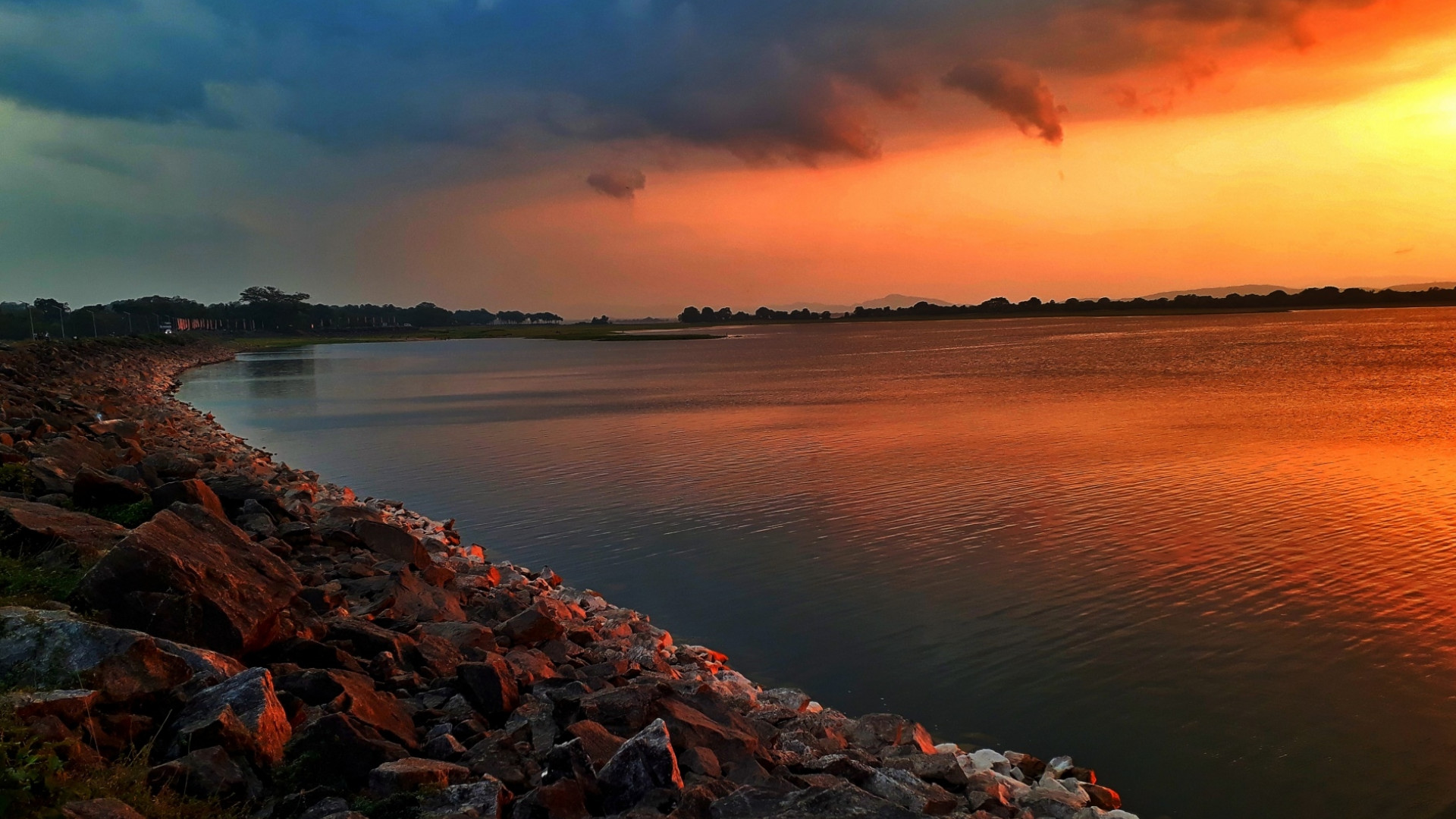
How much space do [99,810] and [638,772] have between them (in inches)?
132

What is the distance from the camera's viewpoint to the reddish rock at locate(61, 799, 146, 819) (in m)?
4.79

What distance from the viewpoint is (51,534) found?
30.1 ft

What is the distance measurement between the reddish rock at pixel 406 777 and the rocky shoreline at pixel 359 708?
1cm

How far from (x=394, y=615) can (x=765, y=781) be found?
5.77 m

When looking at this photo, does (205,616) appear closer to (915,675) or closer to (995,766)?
(995,766)

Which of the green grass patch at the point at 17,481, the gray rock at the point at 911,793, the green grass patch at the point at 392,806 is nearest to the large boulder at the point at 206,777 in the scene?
the green grass patch at the point at 392,806

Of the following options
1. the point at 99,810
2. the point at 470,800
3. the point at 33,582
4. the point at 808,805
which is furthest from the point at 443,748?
the point at 33,582

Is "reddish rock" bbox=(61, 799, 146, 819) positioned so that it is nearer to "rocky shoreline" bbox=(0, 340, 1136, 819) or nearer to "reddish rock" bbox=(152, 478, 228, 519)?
"rocky shoreline" bbox=(0, 340, 1136, 819)

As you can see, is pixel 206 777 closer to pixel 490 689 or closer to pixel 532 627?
pixel 490 689

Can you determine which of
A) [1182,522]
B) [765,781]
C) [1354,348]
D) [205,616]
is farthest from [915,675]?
[1354,348]

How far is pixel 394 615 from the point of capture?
10.8 metres

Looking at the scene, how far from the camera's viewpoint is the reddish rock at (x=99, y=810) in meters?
4.79

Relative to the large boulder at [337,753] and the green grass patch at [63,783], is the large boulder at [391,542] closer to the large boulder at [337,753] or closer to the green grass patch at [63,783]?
the large boulder at [337,753]

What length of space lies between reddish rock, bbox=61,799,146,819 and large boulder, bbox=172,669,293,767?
0.89 meters
